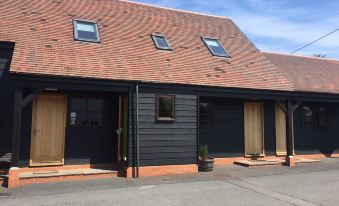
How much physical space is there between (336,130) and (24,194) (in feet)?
44.4

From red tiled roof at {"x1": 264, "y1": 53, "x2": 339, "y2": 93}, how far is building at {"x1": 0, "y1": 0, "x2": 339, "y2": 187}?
1344 mm

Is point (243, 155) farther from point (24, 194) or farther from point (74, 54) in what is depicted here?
point (24, 194)

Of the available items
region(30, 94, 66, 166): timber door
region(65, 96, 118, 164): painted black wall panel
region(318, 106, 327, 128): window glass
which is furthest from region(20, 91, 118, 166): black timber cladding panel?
region(318, 106, 327, 128): window glass

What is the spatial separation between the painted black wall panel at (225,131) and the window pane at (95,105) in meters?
3.83

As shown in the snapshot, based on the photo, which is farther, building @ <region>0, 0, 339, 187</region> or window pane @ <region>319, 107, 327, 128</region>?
window pane @ <region>319, 107, 327, 128</region>

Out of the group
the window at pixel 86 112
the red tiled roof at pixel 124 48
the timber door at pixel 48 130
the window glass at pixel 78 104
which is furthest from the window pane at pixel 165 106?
the timber door at pixel 48 130

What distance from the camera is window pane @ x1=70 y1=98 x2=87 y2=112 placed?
38.4 ft

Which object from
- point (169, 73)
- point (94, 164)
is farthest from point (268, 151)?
point (94, 164)

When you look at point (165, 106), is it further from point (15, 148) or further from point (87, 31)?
point (15, 148)

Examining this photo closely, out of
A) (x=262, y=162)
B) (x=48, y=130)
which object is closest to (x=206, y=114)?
(x=262, y=162)

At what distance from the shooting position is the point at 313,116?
1633 centimetres

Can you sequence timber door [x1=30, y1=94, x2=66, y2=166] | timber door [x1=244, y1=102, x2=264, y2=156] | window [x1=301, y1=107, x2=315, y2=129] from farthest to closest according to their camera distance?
window [x1=301, y1=107, x2=315, y2=129] < timber door [x1=244, y1=102, x2=264, y2=156] < timber door [x1=30, y1=94, x2=66, y2=166]

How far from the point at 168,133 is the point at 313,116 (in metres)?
7.96

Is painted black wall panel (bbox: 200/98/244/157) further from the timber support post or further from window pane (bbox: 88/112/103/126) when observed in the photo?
window pane (bbox: 88/112/103/126)
